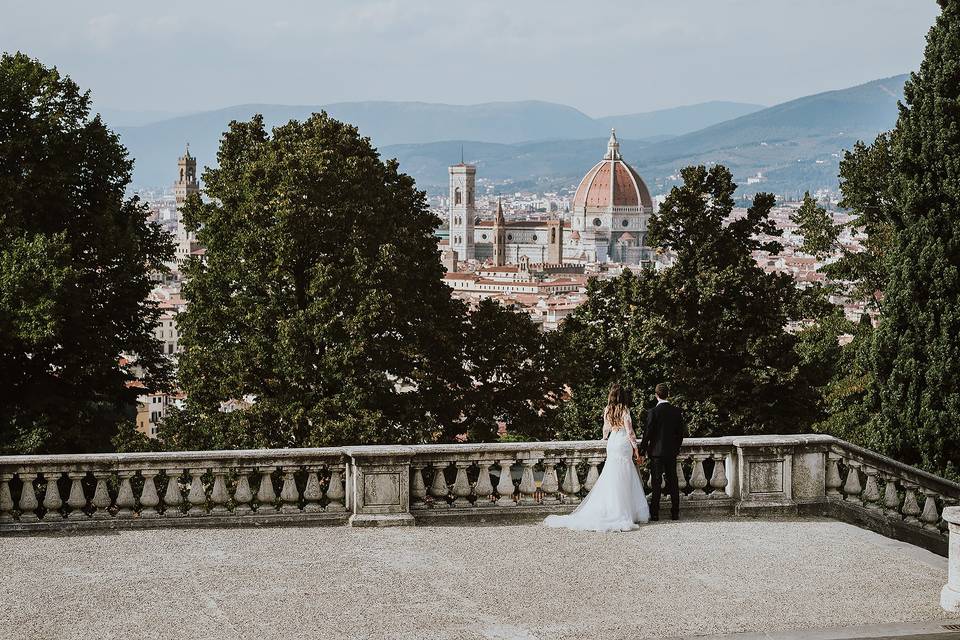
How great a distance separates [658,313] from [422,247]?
405 centimetres

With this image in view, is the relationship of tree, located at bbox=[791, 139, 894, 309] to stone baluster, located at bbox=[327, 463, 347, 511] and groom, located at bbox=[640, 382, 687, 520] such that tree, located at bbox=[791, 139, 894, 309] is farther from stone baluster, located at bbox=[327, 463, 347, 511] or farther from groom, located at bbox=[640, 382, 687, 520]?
stone baluster, located at bbox=[327, 463, 347, 511]

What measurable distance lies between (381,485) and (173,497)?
158cm

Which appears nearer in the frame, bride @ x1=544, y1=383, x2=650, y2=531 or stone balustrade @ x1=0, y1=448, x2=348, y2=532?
stone balustrade @ x1=0, y1=448, x2=348, y2=532

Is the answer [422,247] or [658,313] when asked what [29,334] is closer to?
[422,247]

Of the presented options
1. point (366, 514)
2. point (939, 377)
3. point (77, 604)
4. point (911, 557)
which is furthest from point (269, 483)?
point (939, 377)

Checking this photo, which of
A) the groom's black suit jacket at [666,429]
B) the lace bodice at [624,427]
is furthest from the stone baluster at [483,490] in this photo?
the groom's black suit jacket at [666,429]

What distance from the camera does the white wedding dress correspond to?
31.9 ft

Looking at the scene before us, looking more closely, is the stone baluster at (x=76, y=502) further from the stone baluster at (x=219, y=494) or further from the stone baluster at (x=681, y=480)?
the stone baluster at (x=681, y=480)

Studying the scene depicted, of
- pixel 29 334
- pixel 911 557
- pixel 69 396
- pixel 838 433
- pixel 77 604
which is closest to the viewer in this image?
pixel 77 604

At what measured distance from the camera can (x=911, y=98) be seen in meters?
12.9

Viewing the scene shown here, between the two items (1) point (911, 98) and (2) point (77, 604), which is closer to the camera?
(2) point (77, 604)

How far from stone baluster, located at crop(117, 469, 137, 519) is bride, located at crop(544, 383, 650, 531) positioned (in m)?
3.18

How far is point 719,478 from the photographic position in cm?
1033

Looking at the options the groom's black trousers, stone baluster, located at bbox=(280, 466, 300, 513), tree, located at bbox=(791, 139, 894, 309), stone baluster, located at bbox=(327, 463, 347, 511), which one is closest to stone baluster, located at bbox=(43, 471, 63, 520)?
stone baluster, located at bbox=(280, 466, 300, 513)
